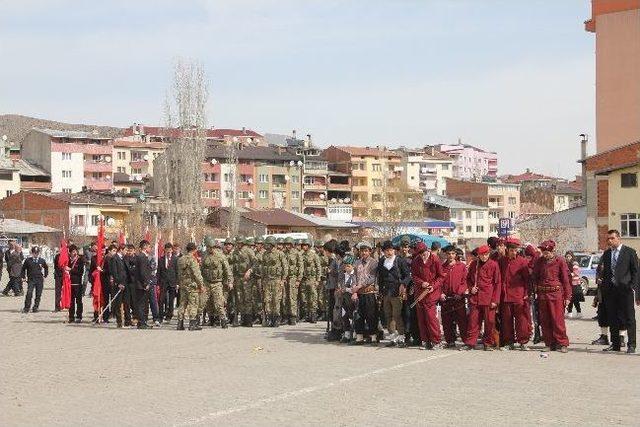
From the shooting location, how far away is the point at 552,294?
60.2ft

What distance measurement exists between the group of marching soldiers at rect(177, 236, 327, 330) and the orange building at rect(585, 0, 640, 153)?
52584 mm

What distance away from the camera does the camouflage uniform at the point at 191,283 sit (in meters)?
22.4

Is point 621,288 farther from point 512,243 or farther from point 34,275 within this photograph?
point 34,275

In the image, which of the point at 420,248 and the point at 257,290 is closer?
the point at 420,248

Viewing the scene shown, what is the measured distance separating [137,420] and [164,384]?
2.87 metres

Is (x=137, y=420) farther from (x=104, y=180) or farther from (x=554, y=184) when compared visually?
(x=554, y=184)

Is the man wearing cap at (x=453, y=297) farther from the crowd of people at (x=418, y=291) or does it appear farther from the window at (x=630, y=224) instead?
the window at (x=630, y=224)

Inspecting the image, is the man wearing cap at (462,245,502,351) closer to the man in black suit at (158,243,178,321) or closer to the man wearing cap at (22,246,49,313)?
the man in black suit at (158,243,178,321)

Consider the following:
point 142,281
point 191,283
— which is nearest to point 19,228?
point 142,281

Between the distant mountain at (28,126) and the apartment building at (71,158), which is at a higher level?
the distant mountain at (28,126)

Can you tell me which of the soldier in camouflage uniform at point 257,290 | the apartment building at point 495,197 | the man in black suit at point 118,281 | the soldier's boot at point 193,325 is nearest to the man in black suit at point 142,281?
the man in black suit at point 118,281

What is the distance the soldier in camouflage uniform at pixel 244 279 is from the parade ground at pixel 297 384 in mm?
3528

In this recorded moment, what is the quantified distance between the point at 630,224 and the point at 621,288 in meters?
44.9

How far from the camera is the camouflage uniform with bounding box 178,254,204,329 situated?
2244 cm
